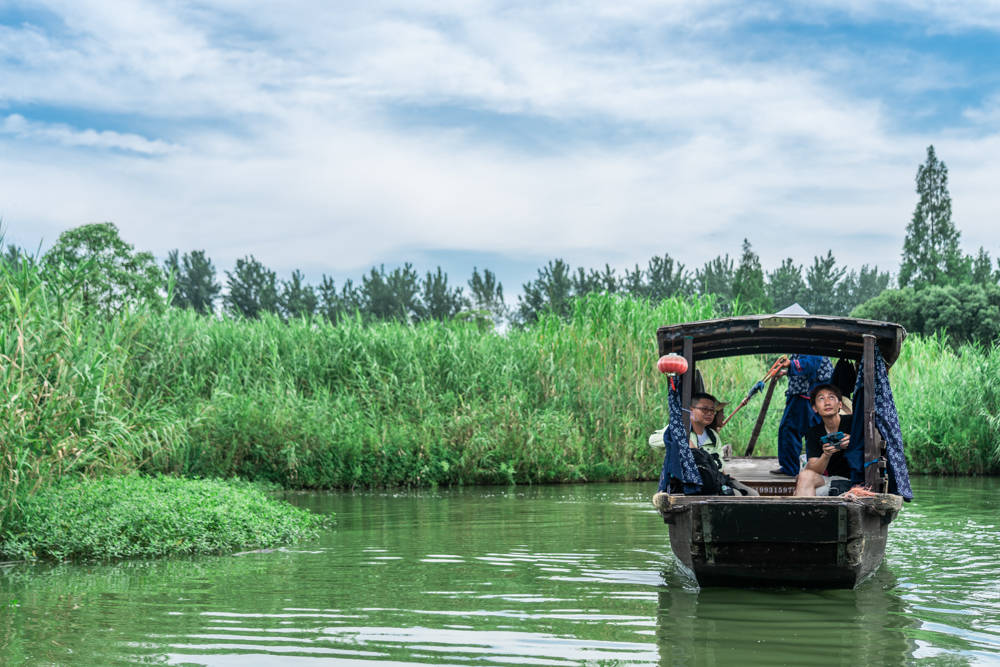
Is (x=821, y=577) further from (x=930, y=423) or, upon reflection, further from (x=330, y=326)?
(x=330, y=326)

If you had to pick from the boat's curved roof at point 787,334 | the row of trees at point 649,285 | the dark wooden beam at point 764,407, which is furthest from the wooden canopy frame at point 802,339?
the row of trees at point 649,285

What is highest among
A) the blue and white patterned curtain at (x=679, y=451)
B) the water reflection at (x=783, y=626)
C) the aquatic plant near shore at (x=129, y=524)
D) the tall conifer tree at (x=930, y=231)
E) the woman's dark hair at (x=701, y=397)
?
the tall conifer tree at (x=930, y=231)

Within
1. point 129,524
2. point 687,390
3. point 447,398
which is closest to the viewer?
point 687,390

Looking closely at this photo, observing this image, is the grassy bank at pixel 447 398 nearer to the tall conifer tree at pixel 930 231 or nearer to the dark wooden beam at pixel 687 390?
the dark wooden beam at pixel 687 390

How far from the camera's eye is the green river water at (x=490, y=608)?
5652 mm

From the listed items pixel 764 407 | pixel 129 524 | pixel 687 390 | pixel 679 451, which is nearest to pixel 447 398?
pixel 764 407

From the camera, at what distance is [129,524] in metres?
9.20

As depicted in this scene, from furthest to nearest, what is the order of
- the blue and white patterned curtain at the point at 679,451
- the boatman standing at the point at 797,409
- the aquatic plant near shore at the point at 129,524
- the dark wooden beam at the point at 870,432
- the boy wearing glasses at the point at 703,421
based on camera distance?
the boatman standing at the point at 797,409 → the aquatic plant near shore at the point at 129,524 → the boy wearing glasses at the point at 703,421 → the blue and white patterned curtain at the point at 679,451 → the dark wooden beam at the point at 870,432

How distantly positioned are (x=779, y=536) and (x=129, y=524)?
582 centimetres

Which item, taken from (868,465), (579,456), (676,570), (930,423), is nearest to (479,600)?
(676,570)

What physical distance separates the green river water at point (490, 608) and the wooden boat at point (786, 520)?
203mm

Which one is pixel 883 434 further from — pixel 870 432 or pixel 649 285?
pixel 649 285

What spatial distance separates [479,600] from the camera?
7.20 m

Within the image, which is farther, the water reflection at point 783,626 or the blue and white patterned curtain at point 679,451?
the blue and white patterned curtain at point 679,451
